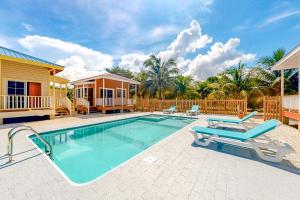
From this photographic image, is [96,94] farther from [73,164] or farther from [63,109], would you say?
[73,164]

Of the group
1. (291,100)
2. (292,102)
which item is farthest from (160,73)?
(292,102)

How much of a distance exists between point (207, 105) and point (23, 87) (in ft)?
55.6

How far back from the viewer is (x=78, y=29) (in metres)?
14.7

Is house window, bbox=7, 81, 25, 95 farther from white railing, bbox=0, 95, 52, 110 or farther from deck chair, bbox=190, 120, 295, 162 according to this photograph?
deck chair, bbox=190, 120, 295, 162

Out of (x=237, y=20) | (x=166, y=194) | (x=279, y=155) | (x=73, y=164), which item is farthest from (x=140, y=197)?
(x=237, y=20)

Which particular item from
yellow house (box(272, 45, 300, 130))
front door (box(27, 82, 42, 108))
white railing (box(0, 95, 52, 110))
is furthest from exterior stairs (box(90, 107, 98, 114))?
yellow house (box(272, 45, 300, 130))

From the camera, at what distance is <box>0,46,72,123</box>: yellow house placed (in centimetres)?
1006

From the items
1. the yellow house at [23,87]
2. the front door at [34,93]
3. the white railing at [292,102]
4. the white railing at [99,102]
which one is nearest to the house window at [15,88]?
the yellow house at [23,87]

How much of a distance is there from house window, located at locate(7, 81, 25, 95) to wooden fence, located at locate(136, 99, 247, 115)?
40.0 feet

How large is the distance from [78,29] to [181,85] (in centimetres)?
1676

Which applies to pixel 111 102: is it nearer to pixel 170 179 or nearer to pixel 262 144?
pixel 170 179

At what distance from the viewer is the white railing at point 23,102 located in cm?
1002

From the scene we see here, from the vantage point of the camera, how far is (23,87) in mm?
11492

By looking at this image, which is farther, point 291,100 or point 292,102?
point 291,100
